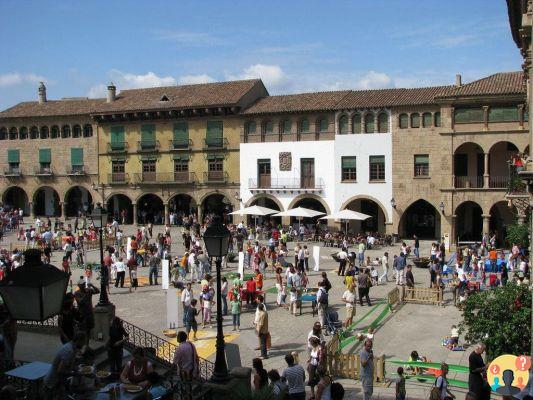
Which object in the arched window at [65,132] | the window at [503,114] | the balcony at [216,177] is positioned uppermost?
the arched window at [65,132]

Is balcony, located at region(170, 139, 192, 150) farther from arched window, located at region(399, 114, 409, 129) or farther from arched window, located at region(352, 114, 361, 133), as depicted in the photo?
arched window, located at region(399, 114, 409, 129)

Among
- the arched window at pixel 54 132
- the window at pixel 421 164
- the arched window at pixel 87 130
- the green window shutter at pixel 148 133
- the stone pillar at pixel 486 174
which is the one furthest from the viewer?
the arched window at pixel 54 132

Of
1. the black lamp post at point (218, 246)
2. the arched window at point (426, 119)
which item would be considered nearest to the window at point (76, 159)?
the arched window at point (426, 119)

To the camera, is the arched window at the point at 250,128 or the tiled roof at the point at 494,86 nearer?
the tiled roof at the point at 494,86

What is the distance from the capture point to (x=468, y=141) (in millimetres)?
39062

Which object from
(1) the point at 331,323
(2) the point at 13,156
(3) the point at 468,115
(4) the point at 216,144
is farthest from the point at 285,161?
(1) the point at 331,323

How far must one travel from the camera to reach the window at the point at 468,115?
1521 inches

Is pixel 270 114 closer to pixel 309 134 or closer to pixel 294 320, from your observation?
pixel 309 134

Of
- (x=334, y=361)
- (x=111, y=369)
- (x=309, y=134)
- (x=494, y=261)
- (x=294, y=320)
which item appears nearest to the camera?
(x=111, y=369)

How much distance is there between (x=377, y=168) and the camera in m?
42.6

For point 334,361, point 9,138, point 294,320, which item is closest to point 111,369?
point 334,361

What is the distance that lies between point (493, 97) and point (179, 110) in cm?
2291

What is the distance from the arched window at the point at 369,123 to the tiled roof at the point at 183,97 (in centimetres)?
977

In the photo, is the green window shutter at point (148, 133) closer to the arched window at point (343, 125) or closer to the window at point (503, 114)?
the arched window at point (343, 125)
